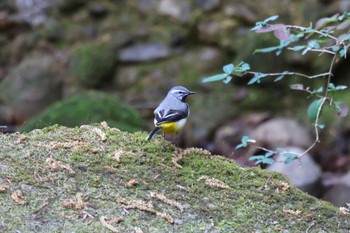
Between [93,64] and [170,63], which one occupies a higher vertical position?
[170,63]

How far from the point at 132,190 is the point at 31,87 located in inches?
314

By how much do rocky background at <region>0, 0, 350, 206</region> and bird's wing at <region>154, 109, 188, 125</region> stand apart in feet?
16.8

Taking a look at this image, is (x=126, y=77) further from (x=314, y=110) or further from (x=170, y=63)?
(x=314, y=110)

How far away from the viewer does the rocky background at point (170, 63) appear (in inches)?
396

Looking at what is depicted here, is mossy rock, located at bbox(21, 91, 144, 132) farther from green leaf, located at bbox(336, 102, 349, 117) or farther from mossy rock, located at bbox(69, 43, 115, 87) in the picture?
green leaf, located at bbox(336, 102, 349, 117)

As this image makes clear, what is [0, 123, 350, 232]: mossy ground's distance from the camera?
138 inches

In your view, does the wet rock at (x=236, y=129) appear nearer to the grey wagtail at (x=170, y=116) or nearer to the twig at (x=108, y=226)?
the grey wagtail at (x=170, y=116)

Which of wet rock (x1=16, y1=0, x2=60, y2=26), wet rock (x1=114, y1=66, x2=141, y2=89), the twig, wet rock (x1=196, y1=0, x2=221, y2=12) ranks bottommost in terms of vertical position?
the twig

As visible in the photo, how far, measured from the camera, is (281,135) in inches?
381

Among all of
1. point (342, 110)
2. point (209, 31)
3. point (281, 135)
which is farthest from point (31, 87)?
point (342, 110)

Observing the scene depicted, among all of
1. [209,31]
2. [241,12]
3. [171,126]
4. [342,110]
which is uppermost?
[241,12]

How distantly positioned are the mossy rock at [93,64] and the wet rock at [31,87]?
Answer: 0.40m

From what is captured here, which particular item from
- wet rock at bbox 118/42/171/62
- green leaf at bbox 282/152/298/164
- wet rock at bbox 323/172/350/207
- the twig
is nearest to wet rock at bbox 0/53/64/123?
wet rock at bbox 118/42/171/62

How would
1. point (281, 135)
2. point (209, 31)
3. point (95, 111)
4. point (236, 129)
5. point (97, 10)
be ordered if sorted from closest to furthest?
point (95, 111) < point (281, 135) < point (236, 129) < point (209, 31) < point (97, 10)
